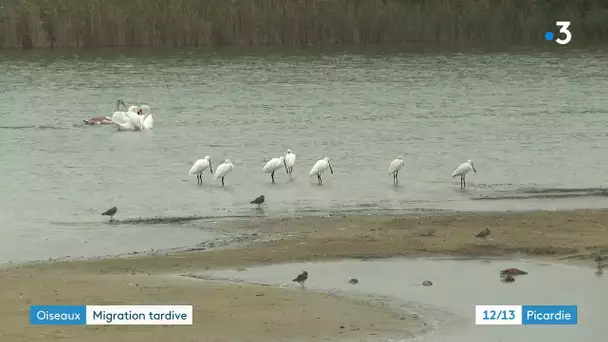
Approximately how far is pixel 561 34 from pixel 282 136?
32741 millimetres

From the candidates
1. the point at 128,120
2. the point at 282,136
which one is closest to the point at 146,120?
the point at 128,120

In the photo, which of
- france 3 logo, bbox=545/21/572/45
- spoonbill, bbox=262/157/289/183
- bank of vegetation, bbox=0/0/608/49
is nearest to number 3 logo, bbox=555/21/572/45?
france 3 logo, bbox=545/21/572/45

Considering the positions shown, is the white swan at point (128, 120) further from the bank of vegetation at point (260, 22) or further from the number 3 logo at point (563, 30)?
the number 3 logo at point (563, 30)

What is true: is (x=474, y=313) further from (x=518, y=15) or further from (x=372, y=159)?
(x=518, y=15)

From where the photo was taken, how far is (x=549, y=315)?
1445 centimetres

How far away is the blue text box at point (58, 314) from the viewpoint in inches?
539

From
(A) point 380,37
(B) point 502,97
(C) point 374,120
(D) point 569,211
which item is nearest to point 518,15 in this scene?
(A) point 380,37

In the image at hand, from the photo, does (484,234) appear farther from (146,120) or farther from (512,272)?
(146,120)

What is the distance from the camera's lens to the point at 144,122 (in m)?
37.8

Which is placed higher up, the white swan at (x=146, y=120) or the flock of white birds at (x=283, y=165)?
the flock of white birds at (x=283, y=165)

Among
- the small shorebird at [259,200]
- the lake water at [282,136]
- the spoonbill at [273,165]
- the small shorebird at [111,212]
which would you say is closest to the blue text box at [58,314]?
the lake water at [282,136]

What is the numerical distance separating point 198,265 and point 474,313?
14.3ft

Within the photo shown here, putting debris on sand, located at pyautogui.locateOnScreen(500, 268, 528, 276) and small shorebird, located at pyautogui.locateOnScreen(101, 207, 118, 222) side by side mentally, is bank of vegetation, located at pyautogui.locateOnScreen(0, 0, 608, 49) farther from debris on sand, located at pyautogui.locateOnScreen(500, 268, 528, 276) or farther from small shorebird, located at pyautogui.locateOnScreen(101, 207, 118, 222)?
debris on sand, located at pyautogui.locateOnScreen(500, 268, 528, 276)
